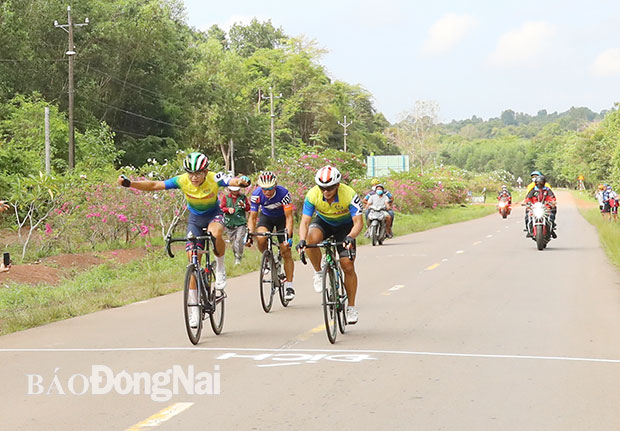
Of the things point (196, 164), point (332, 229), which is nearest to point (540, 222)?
point (332, 229)

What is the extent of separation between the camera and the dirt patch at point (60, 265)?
16859 mm

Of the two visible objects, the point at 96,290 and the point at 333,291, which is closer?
the point at 333,291

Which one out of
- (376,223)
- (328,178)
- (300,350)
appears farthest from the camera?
(376,223)

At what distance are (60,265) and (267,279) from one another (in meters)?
7.79

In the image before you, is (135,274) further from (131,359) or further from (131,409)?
(131,409)

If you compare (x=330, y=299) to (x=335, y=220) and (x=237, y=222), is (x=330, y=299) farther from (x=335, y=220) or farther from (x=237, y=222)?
(x=237, y=222)

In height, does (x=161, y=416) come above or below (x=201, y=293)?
below

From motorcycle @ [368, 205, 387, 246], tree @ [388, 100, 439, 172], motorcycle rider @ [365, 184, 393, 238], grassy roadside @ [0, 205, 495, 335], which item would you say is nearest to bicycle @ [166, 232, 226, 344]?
grassy roadside @ [0, 205, 495, 335]

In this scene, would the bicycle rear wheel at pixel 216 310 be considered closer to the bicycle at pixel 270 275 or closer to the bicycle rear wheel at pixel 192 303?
the bicycle rear wheel at pixel 192 303

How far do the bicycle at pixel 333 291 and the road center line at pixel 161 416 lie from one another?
3.07 metres

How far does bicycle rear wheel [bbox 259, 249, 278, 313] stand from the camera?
492 inches

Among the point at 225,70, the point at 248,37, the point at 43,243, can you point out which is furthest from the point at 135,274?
the point at 248,37

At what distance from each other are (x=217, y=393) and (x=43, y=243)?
14.9 meters

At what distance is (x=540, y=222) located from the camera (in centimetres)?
2397
